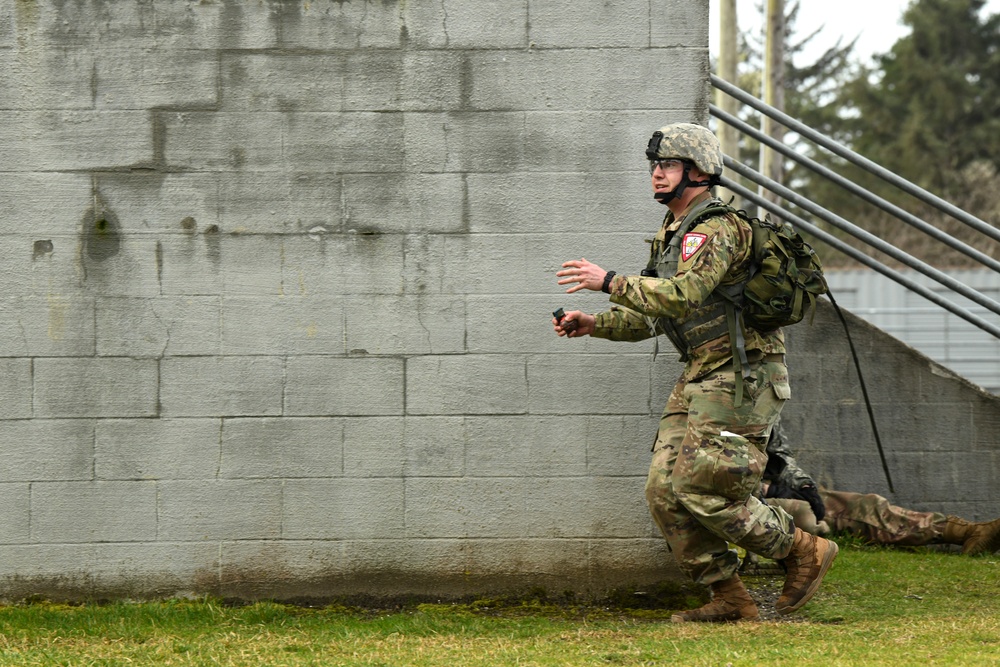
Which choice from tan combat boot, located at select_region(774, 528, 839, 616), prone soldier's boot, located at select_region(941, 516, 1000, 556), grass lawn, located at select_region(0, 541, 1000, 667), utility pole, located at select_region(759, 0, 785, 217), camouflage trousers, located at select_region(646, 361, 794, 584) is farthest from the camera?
utility pole, located at select_region(759, 0, 785, 217)

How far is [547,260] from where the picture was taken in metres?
5.14

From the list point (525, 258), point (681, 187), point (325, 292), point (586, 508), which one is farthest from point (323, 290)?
point (681, 187)

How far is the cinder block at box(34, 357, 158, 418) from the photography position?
200 inches

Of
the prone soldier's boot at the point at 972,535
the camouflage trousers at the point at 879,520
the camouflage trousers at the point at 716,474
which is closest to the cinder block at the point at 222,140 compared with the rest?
the camouflage trousers at the point at 716,474

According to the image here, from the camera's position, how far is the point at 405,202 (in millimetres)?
5125

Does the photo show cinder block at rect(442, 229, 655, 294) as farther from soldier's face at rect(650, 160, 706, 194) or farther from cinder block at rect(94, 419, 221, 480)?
cinder block at rect(94, 419, 221, 480)

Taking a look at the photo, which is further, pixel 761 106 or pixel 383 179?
pixel 761 106

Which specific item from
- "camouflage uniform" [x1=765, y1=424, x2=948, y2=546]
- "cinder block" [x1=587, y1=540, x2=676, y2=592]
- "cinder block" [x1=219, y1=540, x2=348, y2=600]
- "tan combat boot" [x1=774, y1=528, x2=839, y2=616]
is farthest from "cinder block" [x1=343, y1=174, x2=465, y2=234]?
"camouflage uniform" [x1=765, y1=424, x2=948, y2=546]

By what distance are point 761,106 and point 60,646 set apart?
4100mm

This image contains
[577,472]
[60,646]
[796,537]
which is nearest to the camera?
[60,646]

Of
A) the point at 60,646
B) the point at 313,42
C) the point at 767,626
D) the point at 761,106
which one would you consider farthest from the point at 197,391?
the point at 761,106

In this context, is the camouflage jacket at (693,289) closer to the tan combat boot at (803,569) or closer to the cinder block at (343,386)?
the tan combat boot at (803,569)

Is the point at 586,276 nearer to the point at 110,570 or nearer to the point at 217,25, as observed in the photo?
the point at 217,25

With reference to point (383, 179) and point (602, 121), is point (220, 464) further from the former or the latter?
point (602, 121)
